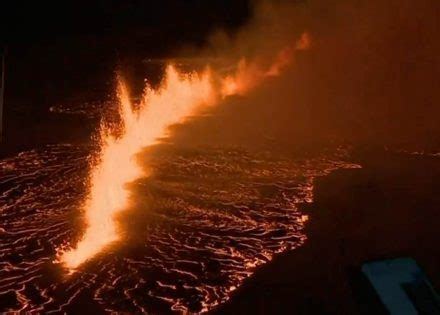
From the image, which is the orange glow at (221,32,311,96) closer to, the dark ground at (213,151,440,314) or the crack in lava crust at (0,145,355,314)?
the crack in lava crust at (0,145,355,314)

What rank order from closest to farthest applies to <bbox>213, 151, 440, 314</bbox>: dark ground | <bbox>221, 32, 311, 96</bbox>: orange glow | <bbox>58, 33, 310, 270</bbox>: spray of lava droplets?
1. <bbox>213, 151, 440, 314</bbox>: dark ground
2. <bbox>58, 33, 310, 270</bbox>: spray of lava droplets
3. <bbox>221, 32, 311, 96</bbox>: orange glow

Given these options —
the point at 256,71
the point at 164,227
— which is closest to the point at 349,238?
the point at 164,227

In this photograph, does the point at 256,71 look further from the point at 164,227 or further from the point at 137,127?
the point at 164,227

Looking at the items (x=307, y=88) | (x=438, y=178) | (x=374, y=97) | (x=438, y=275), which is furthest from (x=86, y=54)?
(x=438, y=275)

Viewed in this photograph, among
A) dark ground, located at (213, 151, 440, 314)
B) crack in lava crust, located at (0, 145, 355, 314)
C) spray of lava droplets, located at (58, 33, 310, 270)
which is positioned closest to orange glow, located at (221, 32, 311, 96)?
spray of lava droplets, located at (58, 33, 310, 270)

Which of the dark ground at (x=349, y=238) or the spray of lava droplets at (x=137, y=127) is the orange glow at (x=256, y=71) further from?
the dark ground at (x=349, y=238)

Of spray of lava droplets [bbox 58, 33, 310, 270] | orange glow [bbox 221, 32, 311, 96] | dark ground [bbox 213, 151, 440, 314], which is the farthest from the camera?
orange glow [bbox 221, 32, 311, 96]

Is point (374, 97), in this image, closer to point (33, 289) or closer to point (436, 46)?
point (436, 46)
